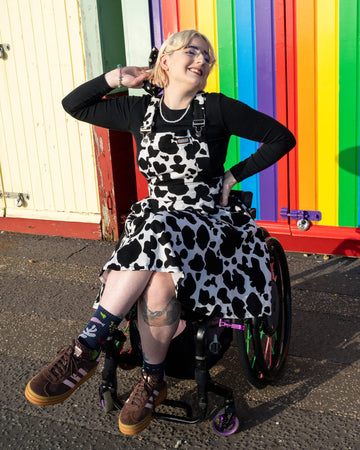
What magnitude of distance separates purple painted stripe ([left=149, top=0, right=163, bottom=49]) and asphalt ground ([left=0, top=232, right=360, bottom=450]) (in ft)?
6.35

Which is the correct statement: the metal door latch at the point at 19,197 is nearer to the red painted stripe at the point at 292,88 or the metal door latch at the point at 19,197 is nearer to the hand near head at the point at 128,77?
the red painted stripe at the point at 292,88

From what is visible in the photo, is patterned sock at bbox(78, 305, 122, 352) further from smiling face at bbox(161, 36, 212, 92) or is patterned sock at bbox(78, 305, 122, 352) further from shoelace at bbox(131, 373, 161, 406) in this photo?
smiling face at bbox(161, 36, 212, 92)

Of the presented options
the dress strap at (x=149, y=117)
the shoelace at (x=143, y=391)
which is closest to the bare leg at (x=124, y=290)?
the shoelace at (x=143, y=391)

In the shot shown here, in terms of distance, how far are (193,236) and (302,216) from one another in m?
2.40

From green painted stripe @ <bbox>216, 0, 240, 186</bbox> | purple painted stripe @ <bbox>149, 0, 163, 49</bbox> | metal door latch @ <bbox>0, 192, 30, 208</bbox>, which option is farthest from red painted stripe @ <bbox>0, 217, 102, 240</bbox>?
purple painted stripe @ <bbox>149, 0, 163, 49</bbox>

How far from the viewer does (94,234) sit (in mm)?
5832

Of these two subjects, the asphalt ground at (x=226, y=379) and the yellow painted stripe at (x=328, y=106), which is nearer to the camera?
the asphalt ground at (x=226, y=379)

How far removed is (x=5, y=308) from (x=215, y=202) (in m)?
2.04

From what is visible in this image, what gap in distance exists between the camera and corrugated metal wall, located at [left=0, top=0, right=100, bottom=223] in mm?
5465

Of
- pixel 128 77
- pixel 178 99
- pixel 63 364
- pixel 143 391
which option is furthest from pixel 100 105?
pixel 143 391

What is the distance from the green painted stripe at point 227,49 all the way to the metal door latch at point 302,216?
1.97 feet

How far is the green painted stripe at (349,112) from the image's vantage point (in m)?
4.55

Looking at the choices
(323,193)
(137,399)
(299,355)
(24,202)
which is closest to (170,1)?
(323,193)

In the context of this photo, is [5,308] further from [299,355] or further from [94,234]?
[299,355]
